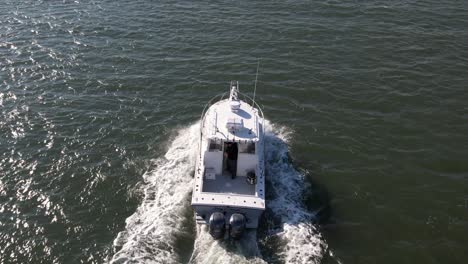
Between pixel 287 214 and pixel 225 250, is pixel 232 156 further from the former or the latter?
pixel 225 250

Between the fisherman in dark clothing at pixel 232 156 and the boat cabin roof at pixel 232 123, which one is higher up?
the boat cabin roof at pixel 232 123

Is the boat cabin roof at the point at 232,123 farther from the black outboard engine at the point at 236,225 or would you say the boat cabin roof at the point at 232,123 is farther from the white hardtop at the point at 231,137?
the black outboard engine at the point at 236,225

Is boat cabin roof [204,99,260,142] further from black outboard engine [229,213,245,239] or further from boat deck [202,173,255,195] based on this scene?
black outboard engine [229,213,245,239]

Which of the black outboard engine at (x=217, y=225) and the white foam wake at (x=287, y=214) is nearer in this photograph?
the black outboard engine at (x=217, y=225)

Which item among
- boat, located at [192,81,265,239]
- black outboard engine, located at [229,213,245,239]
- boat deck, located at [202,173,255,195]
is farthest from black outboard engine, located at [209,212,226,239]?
boat deck, located at [202,173,255,195]

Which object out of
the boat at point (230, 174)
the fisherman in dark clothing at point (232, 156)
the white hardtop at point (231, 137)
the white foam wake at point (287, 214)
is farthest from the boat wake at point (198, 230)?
the fisherman in dark clothing at point (232, 156)

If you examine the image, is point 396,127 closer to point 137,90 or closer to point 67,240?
point 137,90

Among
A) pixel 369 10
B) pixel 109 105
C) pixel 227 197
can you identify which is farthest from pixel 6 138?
pixel 369 10

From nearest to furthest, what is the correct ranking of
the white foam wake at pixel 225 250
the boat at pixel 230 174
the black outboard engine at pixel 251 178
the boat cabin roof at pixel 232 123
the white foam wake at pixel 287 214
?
1. the white foam wake at pixel 225 250
2. the white foam wake at pixel 287 214
3. the boat at pixel 230 174
4. the boat cabin roof at pixel 232 123
5. the black outboard engine at pixel 251 178
